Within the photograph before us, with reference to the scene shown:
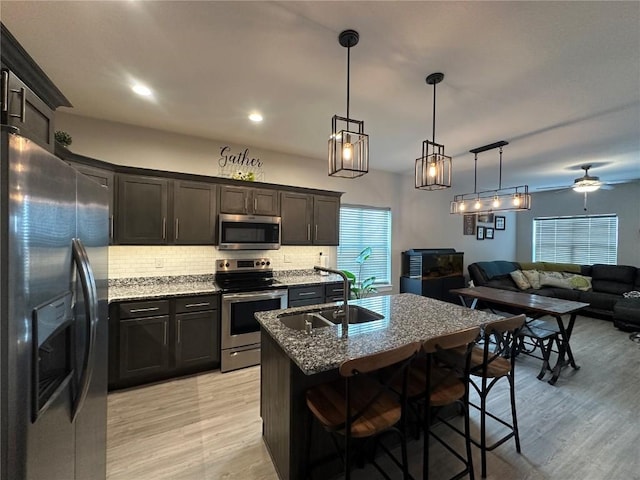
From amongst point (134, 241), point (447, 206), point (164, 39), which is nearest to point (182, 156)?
point (134, 241)

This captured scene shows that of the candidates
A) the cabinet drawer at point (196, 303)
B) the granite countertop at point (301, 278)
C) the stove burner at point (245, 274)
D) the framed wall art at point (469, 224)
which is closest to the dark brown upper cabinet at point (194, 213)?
the stove burner at point (245, 274)

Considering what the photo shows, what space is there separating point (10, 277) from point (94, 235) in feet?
2.26

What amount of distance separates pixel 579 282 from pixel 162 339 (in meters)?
7.95

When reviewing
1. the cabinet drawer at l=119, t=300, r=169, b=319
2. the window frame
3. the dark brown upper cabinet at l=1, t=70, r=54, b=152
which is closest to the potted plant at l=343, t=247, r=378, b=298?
the window frame

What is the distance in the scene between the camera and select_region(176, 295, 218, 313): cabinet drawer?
9.70 feet

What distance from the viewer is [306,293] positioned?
147 inches

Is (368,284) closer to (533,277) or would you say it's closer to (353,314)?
(353,314)

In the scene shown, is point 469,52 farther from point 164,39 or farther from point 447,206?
point 447,206

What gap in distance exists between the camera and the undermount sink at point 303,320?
212 cm

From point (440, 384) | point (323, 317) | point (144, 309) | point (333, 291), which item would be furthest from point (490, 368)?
point (144, 309)

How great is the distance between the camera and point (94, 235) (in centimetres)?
137

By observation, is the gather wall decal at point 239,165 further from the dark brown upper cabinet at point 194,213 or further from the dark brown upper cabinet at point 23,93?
the dark brown upper cabinet at point 23,93

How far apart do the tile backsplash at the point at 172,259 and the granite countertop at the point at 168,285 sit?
65 millimetres

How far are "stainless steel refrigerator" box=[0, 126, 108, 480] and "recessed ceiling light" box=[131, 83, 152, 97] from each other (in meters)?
1.53
